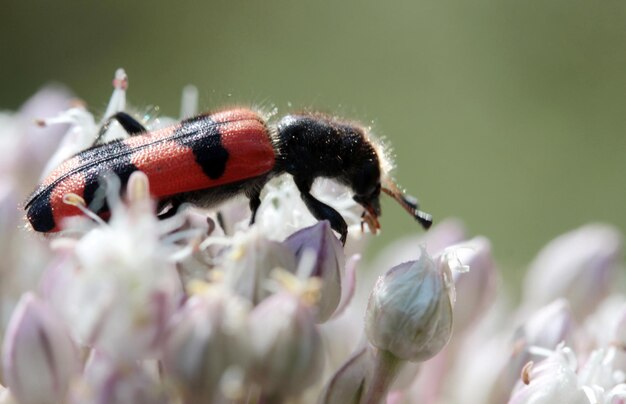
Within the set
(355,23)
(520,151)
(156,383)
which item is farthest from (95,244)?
(355,23)

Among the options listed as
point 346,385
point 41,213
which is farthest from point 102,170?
point 346,385

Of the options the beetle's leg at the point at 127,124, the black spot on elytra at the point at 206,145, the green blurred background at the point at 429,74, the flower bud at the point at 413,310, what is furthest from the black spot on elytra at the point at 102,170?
the green blurred background at the point at 429,74

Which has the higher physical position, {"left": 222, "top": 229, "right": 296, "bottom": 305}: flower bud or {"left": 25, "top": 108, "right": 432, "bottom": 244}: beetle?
{"left": 25, "top": 108, "right": 432, "bottom": 244}: beetle

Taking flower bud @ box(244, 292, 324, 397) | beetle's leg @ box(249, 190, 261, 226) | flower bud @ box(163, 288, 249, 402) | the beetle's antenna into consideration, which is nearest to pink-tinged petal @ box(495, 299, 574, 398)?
the beetle's antenna

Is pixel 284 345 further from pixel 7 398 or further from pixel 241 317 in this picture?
pixel 7 398

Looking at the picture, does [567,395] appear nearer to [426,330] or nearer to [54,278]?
[426,330]

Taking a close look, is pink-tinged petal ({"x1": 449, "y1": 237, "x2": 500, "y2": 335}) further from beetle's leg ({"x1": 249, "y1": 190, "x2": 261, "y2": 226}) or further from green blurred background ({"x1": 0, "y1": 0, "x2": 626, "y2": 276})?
green blurred background ({"x1": 0, "y1": 0, "x2": 626, "y2": 276})
